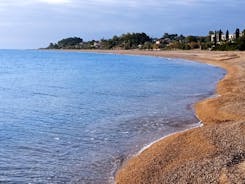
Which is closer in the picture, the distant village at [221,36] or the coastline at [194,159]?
the coastline at [194,159]

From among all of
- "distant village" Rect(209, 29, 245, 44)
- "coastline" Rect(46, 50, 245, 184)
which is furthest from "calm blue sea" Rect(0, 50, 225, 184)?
"distant village" Rect(209, 29, 245, 44)

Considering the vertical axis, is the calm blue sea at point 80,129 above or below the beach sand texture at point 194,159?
below

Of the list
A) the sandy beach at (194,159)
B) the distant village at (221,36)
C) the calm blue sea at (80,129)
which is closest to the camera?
the sandy beach at (194,159)

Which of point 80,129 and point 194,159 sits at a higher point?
point 194,159

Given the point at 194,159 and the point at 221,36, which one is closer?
the point at 194,159

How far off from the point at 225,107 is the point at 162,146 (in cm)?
788

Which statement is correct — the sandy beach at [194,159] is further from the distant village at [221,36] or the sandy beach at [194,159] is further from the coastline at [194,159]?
the distant village at [221,36]

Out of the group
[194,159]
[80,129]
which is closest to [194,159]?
[194,159]

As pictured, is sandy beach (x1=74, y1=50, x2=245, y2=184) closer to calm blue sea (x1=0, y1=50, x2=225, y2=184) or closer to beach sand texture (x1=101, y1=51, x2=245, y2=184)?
beach sand texture (x1=101, y1=51, x2=245, y2=184)

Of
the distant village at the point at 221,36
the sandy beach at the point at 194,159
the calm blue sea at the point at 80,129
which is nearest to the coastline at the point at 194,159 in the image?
the sandy beach at the point at 194,159

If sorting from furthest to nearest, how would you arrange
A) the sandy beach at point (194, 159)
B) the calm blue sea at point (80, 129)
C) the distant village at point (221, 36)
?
the distant village at point (221, 36), the calm blue sea at point (80, 129), the sandy beach at point (194, 159)

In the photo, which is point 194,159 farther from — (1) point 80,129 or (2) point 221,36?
(2) point 221,36

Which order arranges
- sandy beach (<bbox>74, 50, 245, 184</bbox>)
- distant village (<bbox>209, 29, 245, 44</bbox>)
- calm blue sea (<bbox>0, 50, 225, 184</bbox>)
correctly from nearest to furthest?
sandy beach (<bbox>74, 50, 245, 184</bbox>) → calm blue sea (<bbox>0, 50, 225, 184</bbox>) → distant village (<bbox>209, 29, 245, 44</bbox>)

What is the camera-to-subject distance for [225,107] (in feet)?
74.0
